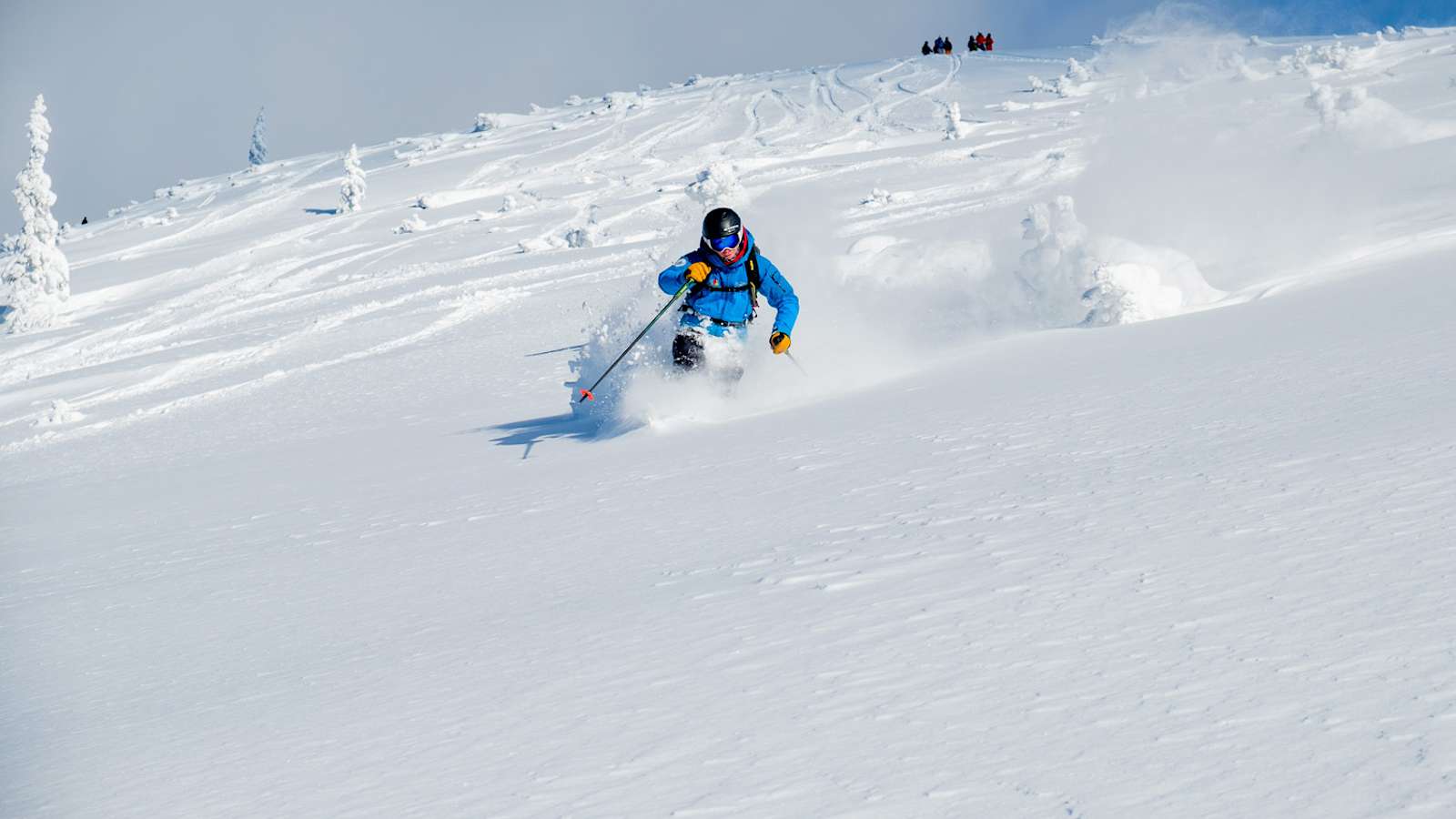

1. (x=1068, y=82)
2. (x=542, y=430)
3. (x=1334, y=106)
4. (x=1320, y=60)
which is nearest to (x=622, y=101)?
(x=1068, y=82)

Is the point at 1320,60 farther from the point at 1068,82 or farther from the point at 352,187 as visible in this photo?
the point at 352,187

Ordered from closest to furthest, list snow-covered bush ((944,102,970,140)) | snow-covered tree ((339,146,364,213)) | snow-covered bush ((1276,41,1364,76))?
snow-covered bush ((944,102,970,140)) < snow-covered tree ((339,146,364,213)) < snow-covered bush ((1276,41,1364,76))

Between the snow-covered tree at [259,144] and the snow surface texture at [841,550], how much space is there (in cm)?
5795

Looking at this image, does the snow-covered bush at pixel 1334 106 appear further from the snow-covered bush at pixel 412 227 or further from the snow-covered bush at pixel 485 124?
the snow-covered bush at pixel 485 124

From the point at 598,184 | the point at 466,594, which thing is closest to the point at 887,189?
the point at 598,184

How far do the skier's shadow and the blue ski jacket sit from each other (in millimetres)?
1103

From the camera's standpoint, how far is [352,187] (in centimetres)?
3256

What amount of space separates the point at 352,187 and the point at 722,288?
1030 inches

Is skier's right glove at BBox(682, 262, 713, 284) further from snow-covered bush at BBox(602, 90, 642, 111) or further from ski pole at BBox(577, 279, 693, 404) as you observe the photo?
snow-covered bush at BBox(602, 90, 642, 111)

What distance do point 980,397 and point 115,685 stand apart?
4363mm

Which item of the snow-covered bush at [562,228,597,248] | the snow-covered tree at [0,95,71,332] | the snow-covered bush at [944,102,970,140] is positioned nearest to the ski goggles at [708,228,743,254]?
the snow-covered bush at [562,228,597,248]

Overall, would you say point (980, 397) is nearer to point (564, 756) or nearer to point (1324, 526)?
point (1324, 526)

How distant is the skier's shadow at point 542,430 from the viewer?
344 inches

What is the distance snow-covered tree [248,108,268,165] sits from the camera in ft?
225
